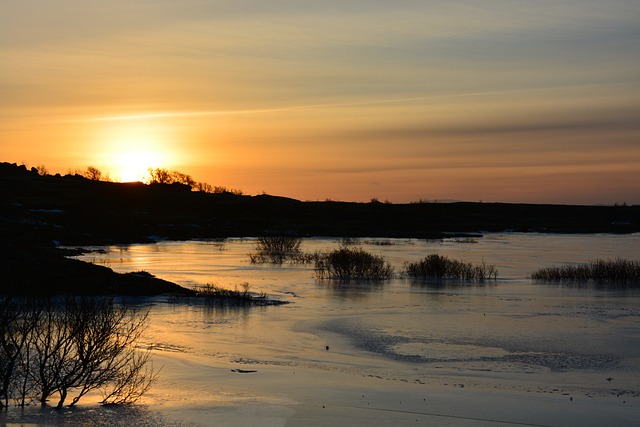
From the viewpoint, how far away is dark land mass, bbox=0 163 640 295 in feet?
89.5

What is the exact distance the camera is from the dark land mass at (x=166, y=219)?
27.3 meters

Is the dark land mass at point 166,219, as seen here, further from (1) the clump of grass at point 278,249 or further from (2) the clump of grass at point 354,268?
(1) the clump of grass at point 278,249

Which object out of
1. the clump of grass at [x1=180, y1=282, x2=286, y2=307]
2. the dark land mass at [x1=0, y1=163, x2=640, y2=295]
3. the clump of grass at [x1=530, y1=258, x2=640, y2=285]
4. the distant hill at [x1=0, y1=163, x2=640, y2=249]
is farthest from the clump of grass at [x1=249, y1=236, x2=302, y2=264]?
the clump of grass at [x1=180, y1=282, x2=286, y2=307]

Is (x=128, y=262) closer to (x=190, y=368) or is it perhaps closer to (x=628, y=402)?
(x=190, y=368)

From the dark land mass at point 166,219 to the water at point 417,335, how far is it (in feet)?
15.1

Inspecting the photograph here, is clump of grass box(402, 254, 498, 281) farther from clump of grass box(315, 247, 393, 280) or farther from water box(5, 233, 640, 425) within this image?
water box(5, 233, 640, 425)

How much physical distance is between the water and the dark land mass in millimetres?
4612

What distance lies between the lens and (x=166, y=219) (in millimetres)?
80500

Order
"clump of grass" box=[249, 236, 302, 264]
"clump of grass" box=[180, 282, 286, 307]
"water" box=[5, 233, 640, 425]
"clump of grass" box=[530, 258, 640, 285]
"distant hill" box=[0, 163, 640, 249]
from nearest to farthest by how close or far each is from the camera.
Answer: "water" box=[5, 233, 640, 425]
"clump of grass" box=[180, 282, 286, 307]
"clump of grass" box=[530, 258, 640, 285]
"clump of grass" box=[249, 236, 302, 264]
"distant hill" box=[0, 163, 640, 249]

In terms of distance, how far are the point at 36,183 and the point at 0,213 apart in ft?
159

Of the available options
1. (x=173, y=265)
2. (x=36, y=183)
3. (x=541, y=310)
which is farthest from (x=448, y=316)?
(x=36, y=183)

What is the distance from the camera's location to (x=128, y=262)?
132ft

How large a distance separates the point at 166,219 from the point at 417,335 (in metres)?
64.1

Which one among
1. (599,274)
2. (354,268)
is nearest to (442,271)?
(354,268)
